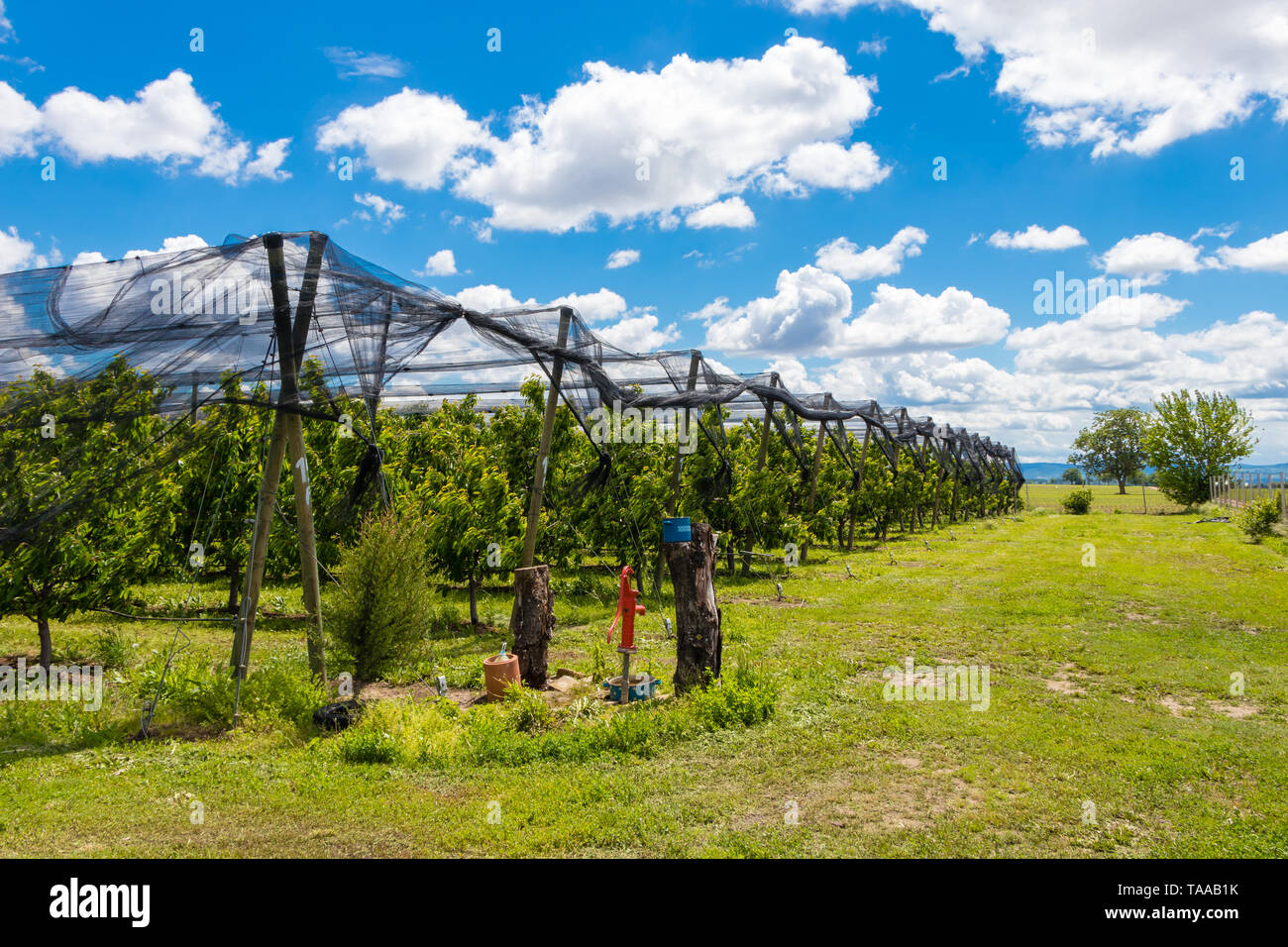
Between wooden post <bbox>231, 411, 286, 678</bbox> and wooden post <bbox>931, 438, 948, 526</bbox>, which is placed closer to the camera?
wooden post <bbox>231, 411, 286, 678</bbox>

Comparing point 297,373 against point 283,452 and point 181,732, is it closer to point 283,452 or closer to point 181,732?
point 283,452

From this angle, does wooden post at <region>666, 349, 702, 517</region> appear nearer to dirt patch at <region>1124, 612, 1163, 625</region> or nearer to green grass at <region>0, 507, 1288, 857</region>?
green grass at <region>0, 507, 1288, 857</region>

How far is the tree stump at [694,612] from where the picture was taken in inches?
335

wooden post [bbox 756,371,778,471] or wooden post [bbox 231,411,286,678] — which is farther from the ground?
wooden post [bbox 756,371,778,471]

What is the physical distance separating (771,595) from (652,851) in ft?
39.7

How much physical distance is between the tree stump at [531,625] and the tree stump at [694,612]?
1.87 meters

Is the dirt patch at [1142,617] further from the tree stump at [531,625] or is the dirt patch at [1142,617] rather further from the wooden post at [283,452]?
the wooden post at [283,452]

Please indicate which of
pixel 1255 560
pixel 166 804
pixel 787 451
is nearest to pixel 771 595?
pixel 787 451

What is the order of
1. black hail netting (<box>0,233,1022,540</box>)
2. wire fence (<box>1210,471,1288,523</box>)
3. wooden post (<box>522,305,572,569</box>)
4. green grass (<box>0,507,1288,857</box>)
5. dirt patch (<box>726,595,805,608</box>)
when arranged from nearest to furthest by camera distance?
green grass (<box>0,507,1288,857</box>)
black hail netting (<box>0,233,1022,540</box>)
wooden post (<box>522,305,572,569</box>)
dirt patch (<box>726,595,805,608</box>)
wire fence (<box>1210,471,1288,523</box>)

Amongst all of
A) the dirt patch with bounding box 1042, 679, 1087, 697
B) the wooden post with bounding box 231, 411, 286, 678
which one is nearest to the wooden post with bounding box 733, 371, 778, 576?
the dirt patch with bounding box 1042, 679, 1087, 697

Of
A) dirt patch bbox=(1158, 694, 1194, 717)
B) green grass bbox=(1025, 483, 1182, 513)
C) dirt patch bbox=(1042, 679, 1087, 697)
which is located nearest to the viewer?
dirt patch bbox=(1158, 694, 1194, 717)

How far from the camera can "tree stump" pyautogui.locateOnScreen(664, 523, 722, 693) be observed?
27.9 ft

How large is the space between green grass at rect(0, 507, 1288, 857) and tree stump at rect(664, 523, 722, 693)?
0.71 meters

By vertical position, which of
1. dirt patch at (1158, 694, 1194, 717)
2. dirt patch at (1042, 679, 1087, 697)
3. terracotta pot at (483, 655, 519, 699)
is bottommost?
dirt patch at (1158, 694, 1194, 717)
